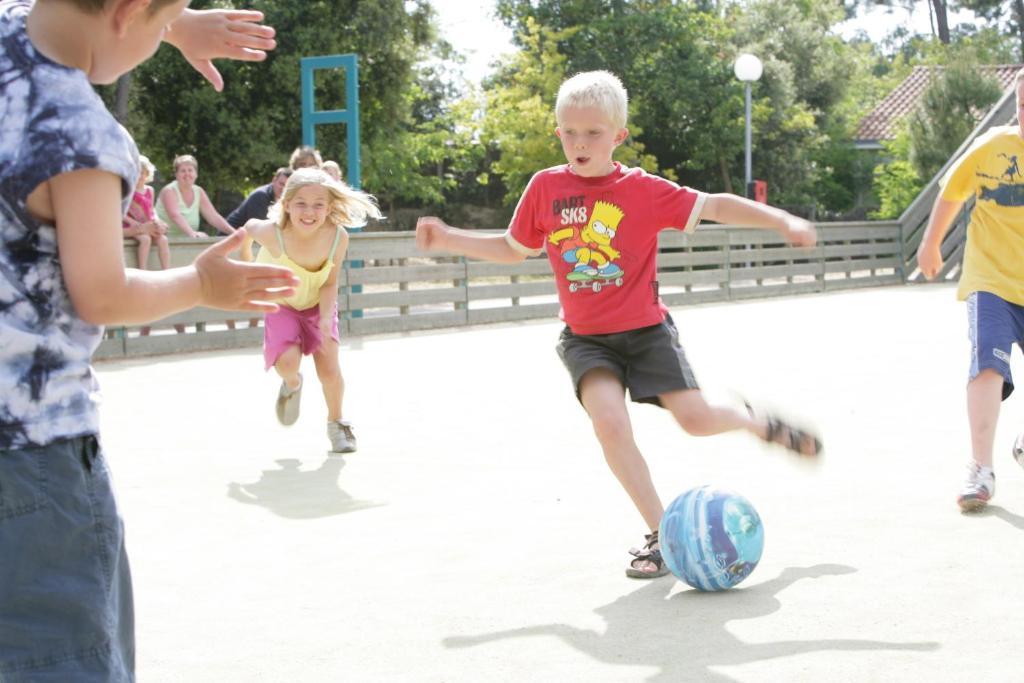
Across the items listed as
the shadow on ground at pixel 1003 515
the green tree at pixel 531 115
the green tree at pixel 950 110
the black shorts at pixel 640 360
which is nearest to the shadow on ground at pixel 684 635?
the black shorts at pixel 640 360

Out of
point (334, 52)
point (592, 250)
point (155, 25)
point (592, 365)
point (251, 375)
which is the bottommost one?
point (251, 375)

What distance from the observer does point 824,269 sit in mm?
24859

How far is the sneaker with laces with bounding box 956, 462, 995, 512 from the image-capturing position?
5.80 m

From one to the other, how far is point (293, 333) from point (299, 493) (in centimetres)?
163

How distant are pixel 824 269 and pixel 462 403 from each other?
16.1m

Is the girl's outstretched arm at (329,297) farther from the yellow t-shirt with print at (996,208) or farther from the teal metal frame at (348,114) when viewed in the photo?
the teal metal frame at (348,114)

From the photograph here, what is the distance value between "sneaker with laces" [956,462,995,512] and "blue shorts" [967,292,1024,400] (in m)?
0.41

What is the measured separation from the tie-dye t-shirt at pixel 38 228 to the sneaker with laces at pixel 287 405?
592 centimetres

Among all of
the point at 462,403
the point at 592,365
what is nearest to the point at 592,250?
the point at 592,365

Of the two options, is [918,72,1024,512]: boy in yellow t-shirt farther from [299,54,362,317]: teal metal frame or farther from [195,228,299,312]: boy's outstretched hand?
[299,54,362,317]: teal metal frame

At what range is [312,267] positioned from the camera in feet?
26.8

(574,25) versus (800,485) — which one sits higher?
(574,25)

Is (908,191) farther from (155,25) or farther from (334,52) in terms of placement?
(155,25)

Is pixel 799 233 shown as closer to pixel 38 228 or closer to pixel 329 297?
pixel 38 228
